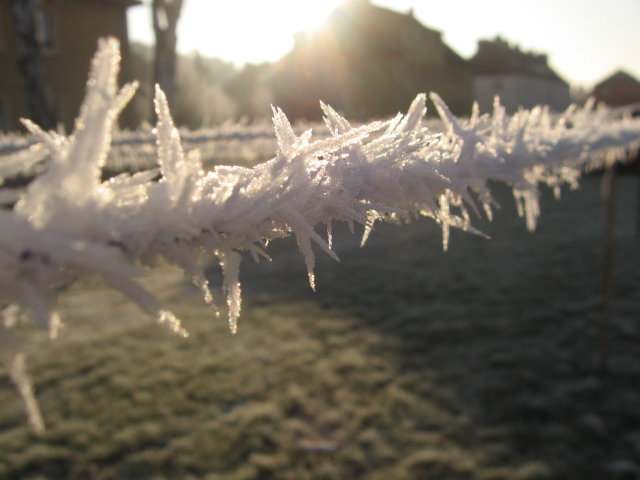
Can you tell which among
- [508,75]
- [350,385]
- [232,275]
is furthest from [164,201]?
[508,75]

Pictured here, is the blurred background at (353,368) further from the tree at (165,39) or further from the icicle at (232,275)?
the tree at (165,39)

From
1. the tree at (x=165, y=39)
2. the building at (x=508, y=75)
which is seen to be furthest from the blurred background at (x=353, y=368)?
the building at (x=508, y=75)

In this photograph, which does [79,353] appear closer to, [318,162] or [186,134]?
[186,134]

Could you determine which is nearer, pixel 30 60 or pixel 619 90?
pixel 30 60

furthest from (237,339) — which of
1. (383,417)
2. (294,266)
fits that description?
(294,266)

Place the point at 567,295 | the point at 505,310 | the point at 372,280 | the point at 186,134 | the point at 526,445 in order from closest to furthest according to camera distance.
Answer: the point at 186,134
the point at 526,445
the point at 505,310
the point at 567,295
the point at 372,280

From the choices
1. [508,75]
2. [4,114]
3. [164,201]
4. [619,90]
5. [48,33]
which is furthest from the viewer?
[619,90]

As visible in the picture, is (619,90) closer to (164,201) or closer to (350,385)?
(350,385)
